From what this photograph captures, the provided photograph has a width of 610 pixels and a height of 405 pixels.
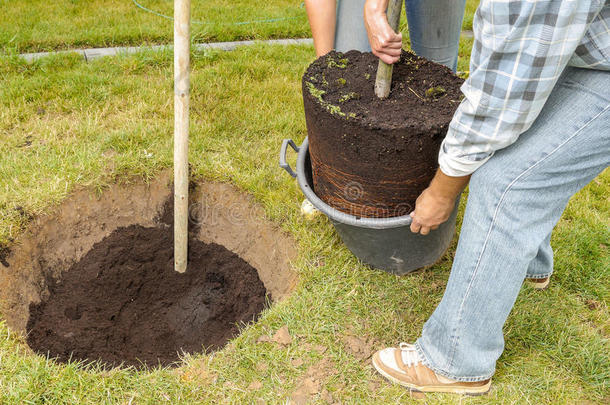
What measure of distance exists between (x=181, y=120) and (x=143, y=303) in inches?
39.5

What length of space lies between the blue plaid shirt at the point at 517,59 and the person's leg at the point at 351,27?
1.15 m

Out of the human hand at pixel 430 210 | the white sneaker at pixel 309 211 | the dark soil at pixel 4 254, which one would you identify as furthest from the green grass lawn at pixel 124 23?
the human hand at pixel 430 210

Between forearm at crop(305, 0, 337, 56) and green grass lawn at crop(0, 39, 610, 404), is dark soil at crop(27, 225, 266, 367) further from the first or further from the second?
forearm at crop(305, 0, 337, 56)

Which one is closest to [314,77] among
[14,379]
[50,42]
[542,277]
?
[542,277]

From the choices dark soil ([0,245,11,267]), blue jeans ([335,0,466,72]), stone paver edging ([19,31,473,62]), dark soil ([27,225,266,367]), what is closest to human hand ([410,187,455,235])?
dark soil ([27,225,266,367])

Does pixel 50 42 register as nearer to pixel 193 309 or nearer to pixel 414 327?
pixel 193 309

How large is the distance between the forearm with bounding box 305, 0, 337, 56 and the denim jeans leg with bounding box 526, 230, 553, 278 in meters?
1.41

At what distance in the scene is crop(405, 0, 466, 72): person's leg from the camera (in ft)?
8.27

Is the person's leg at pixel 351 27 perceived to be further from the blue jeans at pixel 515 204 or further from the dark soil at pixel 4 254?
the dark soil at pixel 4 254

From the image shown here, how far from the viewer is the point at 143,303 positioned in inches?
95.7

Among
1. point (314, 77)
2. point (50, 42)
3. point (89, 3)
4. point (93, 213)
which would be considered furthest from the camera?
point (89, 3)

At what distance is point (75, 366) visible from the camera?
185 cm

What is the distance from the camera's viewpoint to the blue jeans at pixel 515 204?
1.36m

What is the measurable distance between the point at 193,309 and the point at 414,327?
42.9 inches
